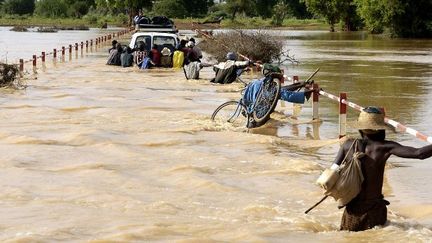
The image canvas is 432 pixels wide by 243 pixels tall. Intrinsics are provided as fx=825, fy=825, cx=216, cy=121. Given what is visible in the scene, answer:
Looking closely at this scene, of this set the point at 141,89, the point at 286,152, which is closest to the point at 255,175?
the point at 286,152

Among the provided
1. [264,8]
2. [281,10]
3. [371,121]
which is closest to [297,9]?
[264,8]

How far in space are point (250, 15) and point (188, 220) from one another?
441ft

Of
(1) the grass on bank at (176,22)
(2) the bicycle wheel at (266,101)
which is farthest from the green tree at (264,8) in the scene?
(2) the bicycle wheel at (266,101)

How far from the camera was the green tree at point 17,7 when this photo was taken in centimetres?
16900

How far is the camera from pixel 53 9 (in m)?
148

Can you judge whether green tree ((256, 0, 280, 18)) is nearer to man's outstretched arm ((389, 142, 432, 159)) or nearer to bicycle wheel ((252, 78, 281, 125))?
bicycle wheel ((252, 78, 281, 125))

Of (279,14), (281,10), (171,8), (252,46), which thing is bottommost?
(252,46)

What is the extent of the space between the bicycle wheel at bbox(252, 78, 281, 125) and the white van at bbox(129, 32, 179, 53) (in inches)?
629

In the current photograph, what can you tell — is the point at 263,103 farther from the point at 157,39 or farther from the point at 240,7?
the point at 240,7

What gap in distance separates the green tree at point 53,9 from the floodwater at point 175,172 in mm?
128260

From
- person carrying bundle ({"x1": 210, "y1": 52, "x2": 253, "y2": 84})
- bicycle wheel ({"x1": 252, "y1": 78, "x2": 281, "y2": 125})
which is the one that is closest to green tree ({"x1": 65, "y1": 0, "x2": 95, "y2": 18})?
person carrying bundle ({"x1": 210, "y1": 52, "x2": 253, "y2": 84})

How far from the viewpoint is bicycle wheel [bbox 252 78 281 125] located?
14117 millimetres

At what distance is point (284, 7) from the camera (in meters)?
126

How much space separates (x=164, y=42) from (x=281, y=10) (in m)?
94.8
